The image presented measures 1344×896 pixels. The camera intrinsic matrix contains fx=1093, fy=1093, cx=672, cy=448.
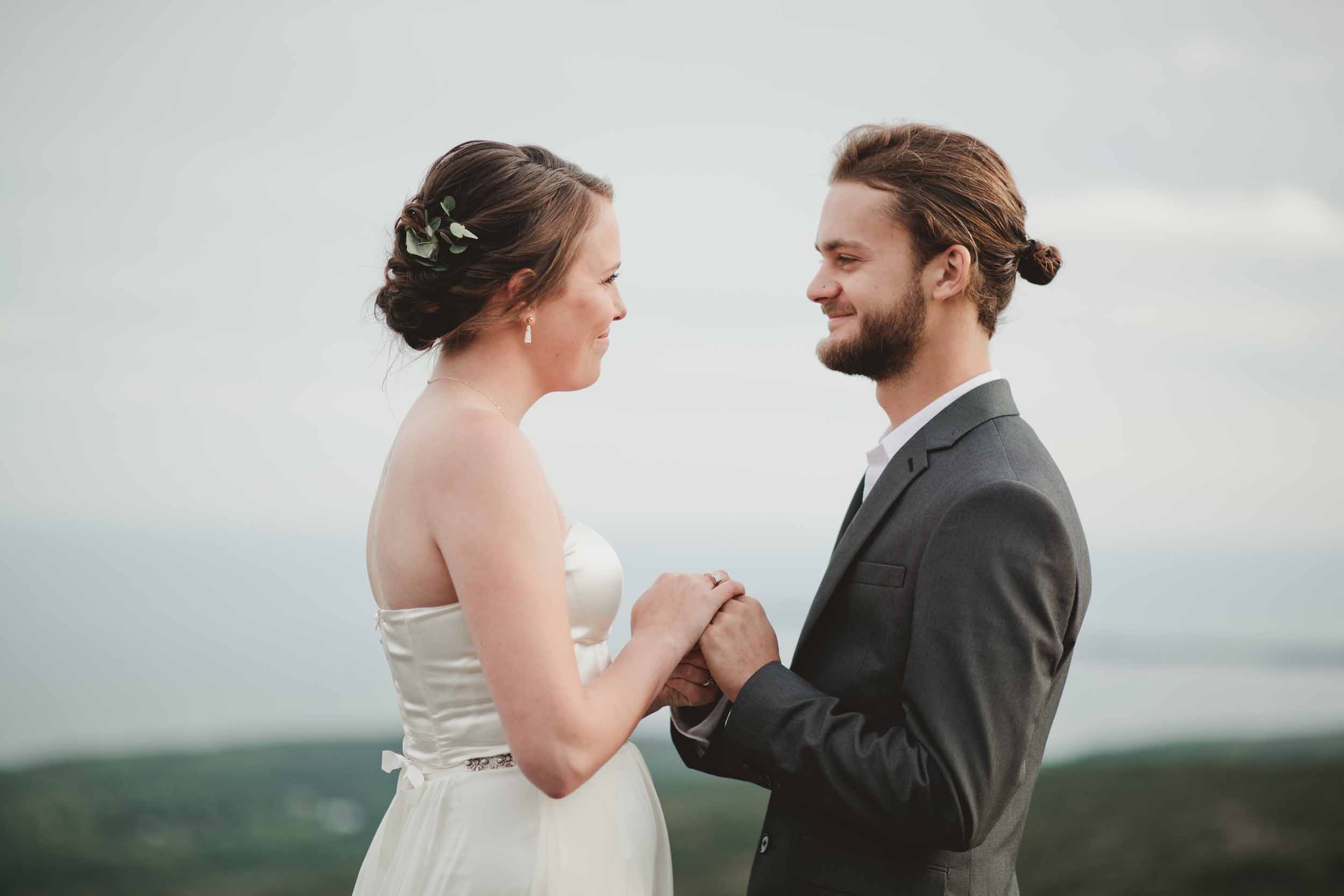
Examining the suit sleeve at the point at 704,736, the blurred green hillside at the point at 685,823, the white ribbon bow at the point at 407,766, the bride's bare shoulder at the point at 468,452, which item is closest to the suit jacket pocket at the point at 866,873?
the suit sleeve at the point at 704,736

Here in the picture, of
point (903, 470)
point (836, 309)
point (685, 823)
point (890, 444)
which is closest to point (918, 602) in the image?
point (903, 470)

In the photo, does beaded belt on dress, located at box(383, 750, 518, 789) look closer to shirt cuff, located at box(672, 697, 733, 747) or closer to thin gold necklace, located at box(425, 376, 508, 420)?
shirt cuff, located at box(672, 697, 733, 747)

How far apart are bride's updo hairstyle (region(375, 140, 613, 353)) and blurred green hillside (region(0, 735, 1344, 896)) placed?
12.9 feet

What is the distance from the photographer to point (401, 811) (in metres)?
1.91

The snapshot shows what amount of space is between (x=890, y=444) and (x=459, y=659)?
851mm

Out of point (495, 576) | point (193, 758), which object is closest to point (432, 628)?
point (495, 576)

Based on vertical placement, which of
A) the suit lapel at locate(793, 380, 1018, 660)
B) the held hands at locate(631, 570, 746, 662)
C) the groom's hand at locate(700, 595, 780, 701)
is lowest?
the groom's hand at locate(700, 595, 780, 701)

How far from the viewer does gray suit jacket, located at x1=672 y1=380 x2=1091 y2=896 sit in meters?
1.60

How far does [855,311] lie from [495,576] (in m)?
0.86

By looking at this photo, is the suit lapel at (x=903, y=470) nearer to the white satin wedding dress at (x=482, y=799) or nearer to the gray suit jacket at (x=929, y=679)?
the gray suit jacket at (x=929, y=679)

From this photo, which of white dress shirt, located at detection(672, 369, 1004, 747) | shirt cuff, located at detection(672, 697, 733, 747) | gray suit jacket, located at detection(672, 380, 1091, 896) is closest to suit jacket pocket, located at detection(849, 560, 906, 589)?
gray suit jacket, located at detection(672, 380, 1091, 896)

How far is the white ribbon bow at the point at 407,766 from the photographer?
1.88 metres

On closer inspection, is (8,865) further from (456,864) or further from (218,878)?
(456,864)

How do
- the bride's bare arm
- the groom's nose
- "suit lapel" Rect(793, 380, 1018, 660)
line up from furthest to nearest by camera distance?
the groom's nose → "suit lapel" Rect(793, 380, 1018, 660) → the bride's bare arm
